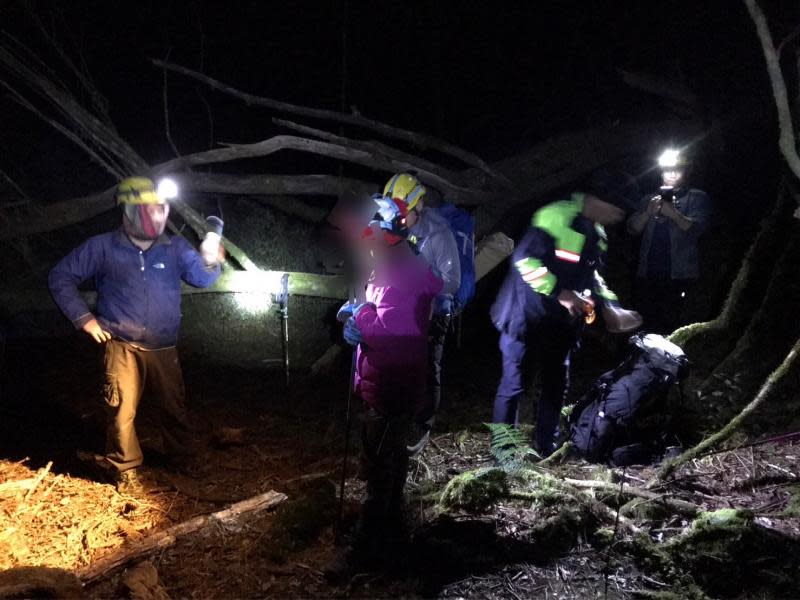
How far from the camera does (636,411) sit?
475 centimetres

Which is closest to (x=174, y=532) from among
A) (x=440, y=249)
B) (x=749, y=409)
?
(x=440, y=249)

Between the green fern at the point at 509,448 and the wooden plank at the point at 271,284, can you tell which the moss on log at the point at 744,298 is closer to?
the green fern at the point at 509,448

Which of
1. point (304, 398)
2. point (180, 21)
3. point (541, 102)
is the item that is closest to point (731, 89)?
point (541, 102)

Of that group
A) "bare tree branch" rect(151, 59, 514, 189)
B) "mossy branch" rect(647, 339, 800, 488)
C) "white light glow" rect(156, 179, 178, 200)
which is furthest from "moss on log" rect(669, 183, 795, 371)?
"white light glow" rect(156, 179, 178, 200)

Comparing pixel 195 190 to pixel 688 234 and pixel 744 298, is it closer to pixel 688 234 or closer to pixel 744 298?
pixel 688 234

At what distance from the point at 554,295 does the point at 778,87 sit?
270 cm

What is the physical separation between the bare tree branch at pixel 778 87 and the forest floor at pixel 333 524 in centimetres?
253

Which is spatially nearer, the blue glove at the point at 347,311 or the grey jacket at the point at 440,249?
the blue glove at the point at 347,311

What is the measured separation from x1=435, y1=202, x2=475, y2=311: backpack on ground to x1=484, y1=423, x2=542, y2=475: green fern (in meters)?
1.23

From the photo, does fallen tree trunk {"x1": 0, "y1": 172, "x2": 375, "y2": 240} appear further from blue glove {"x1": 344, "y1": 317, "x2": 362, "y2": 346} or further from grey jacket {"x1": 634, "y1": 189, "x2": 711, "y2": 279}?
blue glove {"x1": 344, "y1": 317, "x2": 362, "y2": 346}

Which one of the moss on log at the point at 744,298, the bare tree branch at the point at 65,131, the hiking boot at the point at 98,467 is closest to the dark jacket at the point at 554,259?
the moss on log at the point at 744,298

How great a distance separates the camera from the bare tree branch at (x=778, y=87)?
14.4ft

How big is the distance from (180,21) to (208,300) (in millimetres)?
7056

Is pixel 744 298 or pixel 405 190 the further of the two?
pixel 744 298
